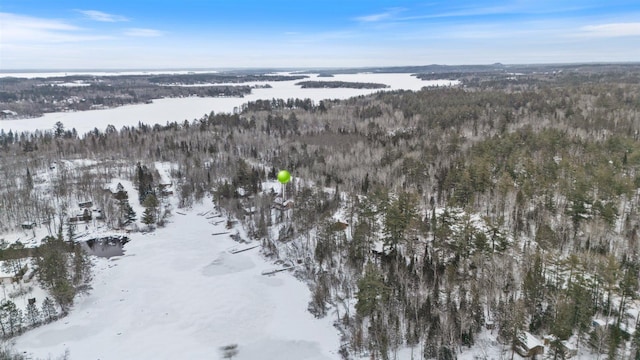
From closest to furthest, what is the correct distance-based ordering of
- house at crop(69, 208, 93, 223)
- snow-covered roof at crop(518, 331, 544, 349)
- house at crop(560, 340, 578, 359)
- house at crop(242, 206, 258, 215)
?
house at crop(560, 340, 578, 359)
snow-covered roof at crop(518, 331, 544, 349)
house at crop(242, 206, 258, 215)
house at crop(69, 208, 93, 223)

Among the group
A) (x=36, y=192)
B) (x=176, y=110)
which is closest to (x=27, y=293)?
(x=36, y=192)

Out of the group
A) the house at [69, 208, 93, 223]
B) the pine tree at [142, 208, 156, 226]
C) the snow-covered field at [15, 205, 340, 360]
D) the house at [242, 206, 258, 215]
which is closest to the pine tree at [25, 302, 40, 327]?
the snow-covered field at [15, 205, 340, 360]

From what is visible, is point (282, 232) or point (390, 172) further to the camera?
point (390, 172)

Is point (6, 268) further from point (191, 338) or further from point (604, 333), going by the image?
point (604, 333)

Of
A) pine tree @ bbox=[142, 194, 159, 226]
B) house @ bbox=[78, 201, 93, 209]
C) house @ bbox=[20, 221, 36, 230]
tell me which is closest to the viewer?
house @ bbox=[20, 221, 36, 230]

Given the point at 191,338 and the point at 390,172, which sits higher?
the point at 390,172

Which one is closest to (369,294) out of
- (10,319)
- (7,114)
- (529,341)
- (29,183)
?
(529,341)

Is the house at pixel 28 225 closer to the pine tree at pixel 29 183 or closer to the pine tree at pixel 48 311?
the pine tree at pixel 29 183

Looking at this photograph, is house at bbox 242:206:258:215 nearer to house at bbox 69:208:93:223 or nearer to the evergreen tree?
house at bbox 69:208:93:223
